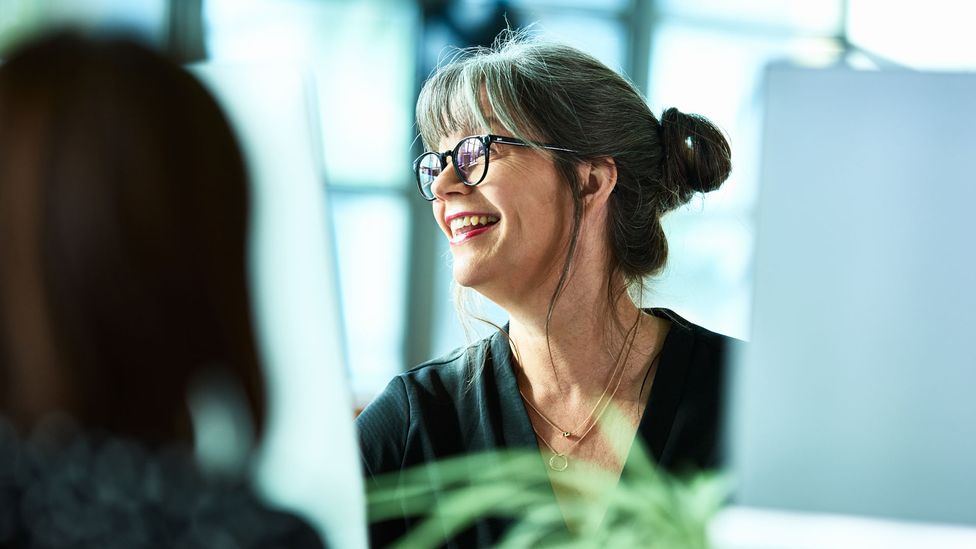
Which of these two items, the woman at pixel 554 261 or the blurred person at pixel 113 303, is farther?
the woman at pixel 554 261

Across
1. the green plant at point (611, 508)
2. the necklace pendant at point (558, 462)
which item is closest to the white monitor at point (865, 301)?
the green plant at point (611, 508)

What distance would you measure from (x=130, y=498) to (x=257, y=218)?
8.0 inches

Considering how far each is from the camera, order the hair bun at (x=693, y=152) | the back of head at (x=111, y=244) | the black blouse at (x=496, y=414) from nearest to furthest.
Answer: the back of head at (x=111, y=244) < the black blouse at (x=496, y=414) < the hair bun at (x=693, y=152)

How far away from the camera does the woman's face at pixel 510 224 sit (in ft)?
4.83

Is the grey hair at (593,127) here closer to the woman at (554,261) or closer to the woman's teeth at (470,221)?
the woman at (554,261)

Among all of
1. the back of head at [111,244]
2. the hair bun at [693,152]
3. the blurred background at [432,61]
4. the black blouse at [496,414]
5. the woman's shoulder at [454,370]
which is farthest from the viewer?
the blurred background at [432,61]

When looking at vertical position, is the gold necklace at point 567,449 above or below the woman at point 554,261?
below

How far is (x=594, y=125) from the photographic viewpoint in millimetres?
1518

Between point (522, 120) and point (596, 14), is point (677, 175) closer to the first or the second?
point (522, 120)

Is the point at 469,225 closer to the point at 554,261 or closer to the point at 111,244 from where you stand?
the point at 554,261

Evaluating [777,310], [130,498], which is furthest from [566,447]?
[130,498]

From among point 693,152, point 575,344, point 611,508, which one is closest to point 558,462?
point 575,344

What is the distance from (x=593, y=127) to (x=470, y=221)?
0.25 m

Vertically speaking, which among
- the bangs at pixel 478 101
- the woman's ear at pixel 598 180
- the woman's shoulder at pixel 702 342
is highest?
the bangs at pixel 478 101
